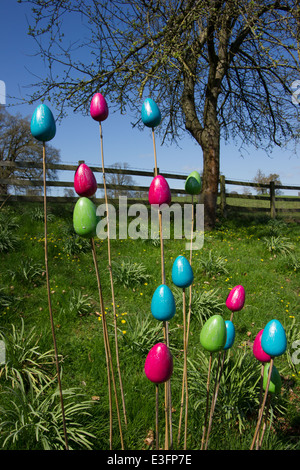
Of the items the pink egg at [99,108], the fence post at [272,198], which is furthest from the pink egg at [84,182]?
the fence post at [272,198]

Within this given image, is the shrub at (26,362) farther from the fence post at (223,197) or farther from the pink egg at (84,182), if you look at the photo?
the fence post at (223,197)

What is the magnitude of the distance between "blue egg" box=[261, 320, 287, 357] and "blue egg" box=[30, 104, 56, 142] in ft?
3.60

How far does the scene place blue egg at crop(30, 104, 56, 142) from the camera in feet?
3.68

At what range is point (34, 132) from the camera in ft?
3.75

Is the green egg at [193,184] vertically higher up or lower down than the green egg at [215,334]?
higher up

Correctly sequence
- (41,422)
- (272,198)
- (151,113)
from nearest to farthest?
(151,113), (41,422), (272,198)

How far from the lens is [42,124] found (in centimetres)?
112

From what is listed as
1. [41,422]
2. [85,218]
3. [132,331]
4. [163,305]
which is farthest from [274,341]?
[132,331]

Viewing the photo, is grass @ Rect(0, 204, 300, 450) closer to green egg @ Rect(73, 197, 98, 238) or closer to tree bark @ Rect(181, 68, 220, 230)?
green egg @ Rect(73, 197, 98, 238)

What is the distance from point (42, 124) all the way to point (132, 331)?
6.96ft

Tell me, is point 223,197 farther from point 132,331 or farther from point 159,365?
point 159,365

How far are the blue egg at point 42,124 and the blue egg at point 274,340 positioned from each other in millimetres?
1098

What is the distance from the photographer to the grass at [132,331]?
1774 millimetres

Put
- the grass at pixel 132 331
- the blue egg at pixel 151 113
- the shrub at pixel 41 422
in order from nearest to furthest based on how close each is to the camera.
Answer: the blue egg at pixel 151 113 → the shrub at pixel 41 422 → the grass at pixel 132 331
